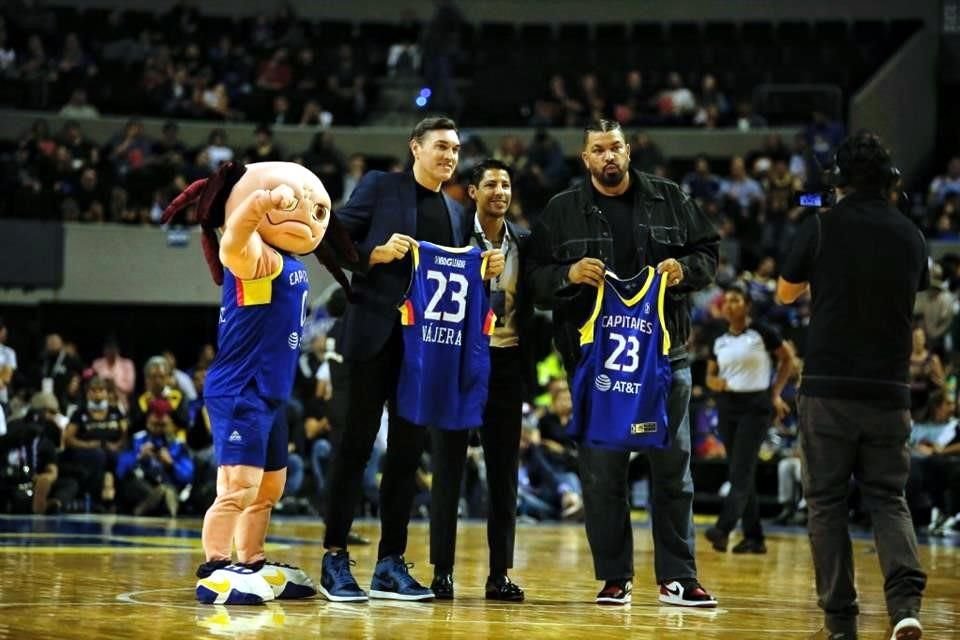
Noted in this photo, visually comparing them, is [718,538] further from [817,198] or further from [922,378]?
[922,378]

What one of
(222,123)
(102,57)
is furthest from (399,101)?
(102,57)

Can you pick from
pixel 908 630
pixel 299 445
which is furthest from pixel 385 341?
pixel 299 445

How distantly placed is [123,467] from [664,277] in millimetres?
8643

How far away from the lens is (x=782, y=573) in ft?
30.8

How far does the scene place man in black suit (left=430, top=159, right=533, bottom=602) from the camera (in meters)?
7.32

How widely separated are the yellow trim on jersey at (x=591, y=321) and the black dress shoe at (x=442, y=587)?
1.28 meters

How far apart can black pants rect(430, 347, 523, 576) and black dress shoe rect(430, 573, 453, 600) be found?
57 millimetres

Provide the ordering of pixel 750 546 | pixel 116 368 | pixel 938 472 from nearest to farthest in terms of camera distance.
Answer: pixel 750 546, pixel 938 472, pixel 116 368

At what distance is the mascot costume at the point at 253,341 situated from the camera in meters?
6.86

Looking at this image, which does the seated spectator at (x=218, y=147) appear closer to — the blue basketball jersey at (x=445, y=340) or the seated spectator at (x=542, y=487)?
the seated spectator at (x=542, y=487)

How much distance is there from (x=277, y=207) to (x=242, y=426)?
978mm

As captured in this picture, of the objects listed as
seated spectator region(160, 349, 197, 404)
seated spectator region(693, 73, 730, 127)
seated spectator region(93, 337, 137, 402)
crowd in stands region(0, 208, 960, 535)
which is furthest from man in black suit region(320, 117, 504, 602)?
seated spectator region(693, 73, 730, 127)

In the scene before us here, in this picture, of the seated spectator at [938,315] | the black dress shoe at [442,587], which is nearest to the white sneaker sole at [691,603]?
the black dress shoe at [442,587]

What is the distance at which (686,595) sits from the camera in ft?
23.7
